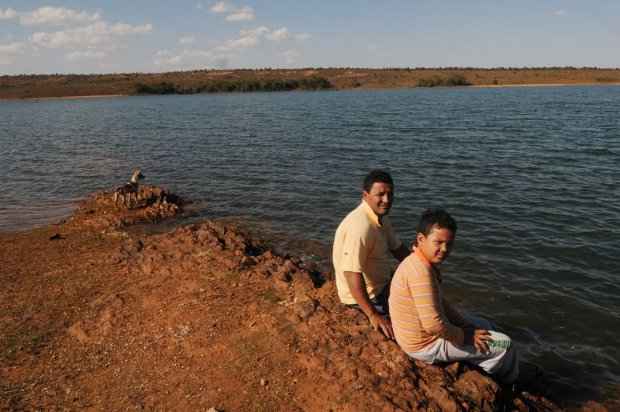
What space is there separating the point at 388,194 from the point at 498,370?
2.53m

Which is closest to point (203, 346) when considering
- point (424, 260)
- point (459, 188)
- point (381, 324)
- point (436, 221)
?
point (381, 324)

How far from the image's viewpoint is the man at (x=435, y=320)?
4379 mm

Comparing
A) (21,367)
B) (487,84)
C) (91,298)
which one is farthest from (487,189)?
(487,84)

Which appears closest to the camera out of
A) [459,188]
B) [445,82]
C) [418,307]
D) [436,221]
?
[436,221]

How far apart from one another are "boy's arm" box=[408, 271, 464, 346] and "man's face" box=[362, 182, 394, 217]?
1.15m

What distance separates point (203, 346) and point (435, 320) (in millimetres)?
3207

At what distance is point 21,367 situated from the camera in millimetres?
5848

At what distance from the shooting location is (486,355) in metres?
5.05

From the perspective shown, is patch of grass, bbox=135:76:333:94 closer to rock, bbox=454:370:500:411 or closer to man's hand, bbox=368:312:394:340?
man's hand, bbox=368:312:394:340

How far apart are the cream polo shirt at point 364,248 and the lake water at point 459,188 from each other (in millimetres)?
3191

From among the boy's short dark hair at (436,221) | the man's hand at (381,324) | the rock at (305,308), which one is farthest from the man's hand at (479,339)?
the rock at (305,308)

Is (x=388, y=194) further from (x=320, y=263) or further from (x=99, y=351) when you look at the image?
(x=320, y=263)

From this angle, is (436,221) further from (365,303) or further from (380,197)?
(365,303)

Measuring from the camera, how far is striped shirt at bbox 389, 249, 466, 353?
444 cm
